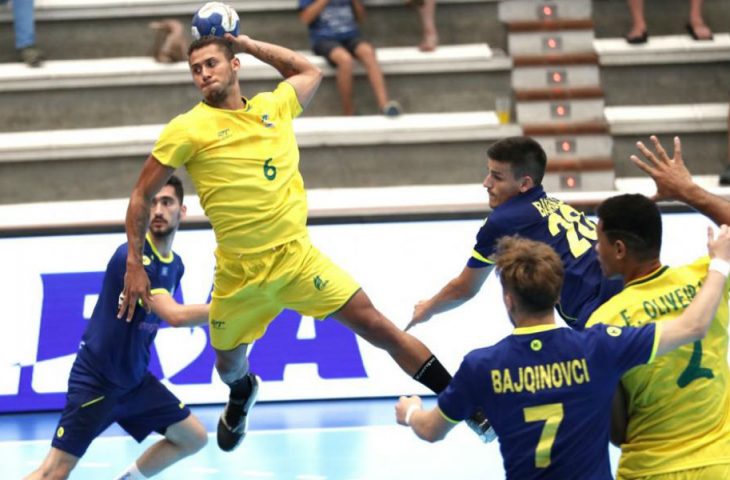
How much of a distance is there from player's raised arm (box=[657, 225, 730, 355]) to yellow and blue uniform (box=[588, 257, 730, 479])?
10 cm

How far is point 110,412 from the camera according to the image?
650 centimetres

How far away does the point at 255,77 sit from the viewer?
11320mm

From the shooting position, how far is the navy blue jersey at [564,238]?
5.64 m

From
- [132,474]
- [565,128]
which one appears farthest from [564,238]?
[565,128]

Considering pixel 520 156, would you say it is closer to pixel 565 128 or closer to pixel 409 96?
pixel 565 128

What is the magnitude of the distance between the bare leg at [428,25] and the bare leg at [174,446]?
18.8ft

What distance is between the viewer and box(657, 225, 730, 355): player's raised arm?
4.19m

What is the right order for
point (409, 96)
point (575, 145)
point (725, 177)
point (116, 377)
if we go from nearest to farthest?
1. point (116, 377)
2. point (725, 177)
3. point (575, 145)
4. point (409, 96)

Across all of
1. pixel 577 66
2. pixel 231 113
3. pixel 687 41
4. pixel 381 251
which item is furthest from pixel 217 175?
pixel 687 41

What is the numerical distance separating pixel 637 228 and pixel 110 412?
3210mm

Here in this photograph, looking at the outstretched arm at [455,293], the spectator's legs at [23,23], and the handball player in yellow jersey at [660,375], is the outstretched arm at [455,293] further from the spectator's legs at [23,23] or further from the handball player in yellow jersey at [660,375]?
the spectator's legs at [23,23]

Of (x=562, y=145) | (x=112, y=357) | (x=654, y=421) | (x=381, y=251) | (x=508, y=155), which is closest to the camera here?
(x=654, y=421)

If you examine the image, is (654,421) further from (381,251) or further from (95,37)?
(95,37)

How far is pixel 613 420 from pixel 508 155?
176 cm
